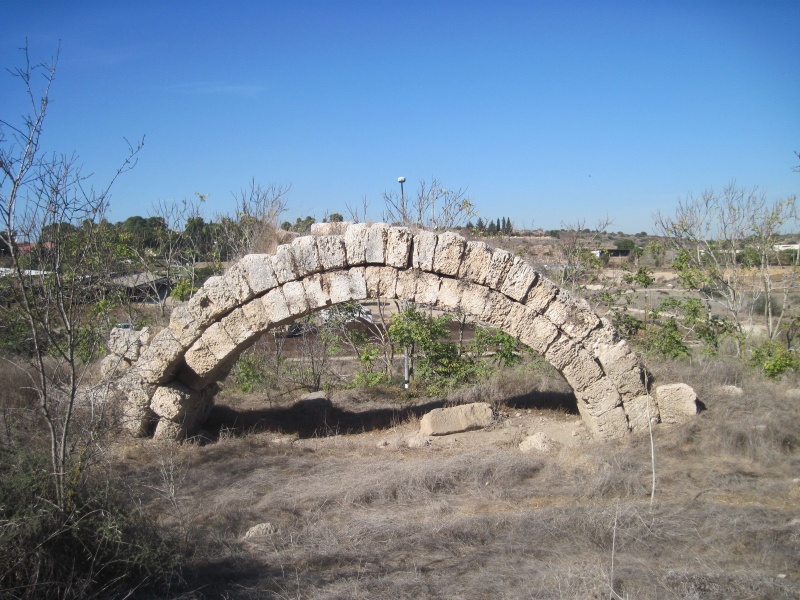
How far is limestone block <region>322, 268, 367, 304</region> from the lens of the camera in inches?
272

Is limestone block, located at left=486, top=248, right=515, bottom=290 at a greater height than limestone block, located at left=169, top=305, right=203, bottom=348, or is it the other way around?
limestone block, located at left=486, top=248, right=515, bottom=290

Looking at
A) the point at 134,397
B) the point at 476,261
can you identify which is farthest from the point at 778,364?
the point at 134,397

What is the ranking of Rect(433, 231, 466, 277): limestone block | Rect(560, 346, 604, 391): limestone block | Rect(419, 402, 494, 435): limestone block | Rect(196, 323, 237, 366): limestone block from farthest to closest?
Rect(419, 402, 494, 435): limestone block < Rect(196, 323, 237, 366): limestone block < Rect(560, 346, 604, 391): limestone block < Rect(433, 231, 466, 277): limestone block

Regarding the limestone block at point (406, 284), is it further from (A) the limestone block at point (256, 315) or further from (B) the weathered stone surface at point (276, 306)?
(A) the limestone block at point (256, 315)

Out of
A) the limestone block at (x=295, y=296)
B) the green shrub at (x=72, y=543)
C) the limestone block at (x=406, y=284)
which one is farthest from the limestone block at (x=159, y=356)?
the green shrub at (x=72, y=543)

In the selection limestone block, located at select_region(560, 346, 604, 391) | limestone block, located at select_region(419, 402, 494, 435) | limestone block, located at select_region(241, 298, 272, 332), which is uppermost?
limestone block, located at select_region(241, 298, 272, 332)

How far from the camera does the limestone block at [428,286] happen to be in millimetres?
6910

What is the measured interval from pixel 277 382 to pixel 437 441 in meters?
4.02

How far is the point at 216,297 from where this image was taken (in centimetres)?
704

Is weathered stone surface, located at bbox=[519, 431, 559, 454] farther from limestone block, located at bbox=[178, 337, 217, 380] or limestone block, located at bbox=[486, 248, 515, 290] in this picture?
limestone block, located at bbox=[178, 337, 217, 380]

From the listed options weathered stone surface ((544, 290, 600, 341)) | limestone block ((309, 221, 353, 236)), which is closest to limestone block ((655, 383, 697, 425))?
weathered stone surface ((544, 290, 600, 341))

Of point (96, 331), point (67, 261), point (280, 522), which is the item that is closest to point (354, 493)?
point (280, 522)

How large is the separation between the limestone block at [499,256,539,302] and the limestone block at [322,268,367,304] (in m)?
1.47

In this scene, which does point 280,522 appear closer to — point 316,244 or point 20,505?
point 20,505
